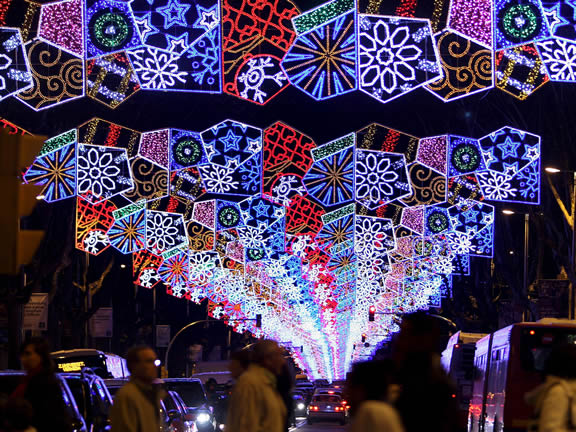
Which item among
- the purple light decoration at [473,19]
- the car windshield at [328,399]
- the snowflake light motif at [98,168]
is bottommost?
the car windshield at [328,399]

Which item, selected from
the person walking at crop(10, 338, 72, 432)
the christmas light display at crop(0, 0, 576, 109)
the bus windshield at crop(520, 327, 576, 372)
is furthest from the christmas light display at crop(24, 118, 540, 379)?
the person walking at crop(10, 338, 72, 432)

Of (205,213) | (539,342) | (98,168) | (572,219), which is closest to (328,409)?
(572,219)

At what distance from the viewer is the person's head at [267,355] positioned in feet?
33.4

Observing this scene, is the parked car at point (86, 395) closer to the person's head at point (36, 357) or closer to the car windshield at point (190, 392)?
the person's head at point (36, 357)

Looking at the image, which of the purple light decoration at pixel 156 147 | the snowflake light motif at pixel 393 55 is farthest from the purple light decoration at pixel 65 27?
the purple light decoration at pixel 156 147

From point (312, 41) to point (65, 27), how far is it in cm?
322

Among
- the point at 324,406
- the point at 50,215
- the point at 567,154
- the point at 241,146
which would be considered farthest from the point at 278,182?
the point at 324,406

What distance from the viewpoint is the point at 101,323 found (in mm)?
51438

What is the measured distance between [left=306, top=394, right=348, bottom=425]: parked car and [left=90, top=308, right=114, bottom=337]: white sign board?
41.0 feet

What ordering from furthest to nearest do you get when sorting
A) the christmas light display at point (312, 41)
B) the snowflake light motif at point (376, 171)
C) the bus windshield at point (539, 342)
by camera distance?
the snowflake light motif at point (376, 171)
the bus windshield at point (539, 342)
the christmas light display at point (312, 41)

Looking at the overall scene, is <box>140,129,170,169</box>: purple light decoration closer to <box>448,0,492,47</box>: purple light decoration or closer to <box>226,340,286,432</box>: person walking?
<box>448,0,492,47</box>: purple light decoration

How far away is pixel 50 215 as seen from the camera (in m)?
37.8

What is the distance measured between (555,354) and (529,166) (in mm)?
14597

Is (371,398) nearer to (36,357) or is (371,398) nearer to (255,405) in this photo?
(255,405)
